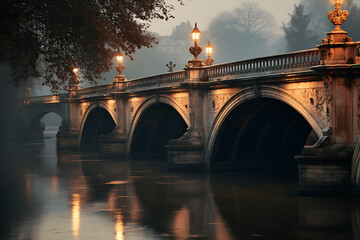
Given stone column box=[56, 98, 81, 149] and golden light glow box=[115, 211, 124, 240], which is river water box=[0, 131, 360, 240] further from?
stone column box=[56, 98, 81, 149]

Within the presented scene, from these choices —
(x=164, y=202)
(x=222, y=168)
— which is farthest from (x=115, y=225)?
(x=222, y=168)

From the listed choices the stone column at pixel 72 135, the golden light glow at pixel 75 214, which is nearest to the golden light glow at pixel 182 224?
the golden light glow at pixel 75 214

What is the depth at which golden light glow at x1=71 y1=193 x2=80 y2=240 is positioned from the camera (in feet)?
58.2

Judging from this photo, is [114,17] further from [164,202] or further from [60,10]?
[164,202]

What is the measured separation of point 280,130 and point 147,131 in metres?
14.2

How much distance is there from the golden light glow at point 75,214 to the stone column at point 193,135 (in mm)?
8727

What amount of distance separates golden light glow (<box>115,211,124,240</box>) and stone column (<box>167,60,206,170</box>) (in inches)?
522

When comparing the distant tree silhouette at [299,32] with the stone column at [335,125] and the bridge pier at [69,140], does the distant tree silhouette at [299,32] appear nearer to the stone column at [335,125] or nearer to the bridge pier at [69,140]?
the bridge pier at [69,140]

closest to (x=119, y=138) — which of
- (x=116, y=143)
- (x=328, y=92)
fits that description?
(x=116, y=143)

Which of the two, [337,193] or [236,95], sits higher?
[236,95]

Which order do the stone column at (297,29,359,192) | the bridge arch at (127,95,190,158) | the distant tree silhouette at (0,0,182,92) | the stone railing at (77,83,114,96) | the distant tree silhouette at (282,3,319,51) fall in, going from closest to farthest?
the distant tree silhouette at (0,0,182,92), the stone column at (297,29,359,192), the bridge arch at (127,95,190,158), the stone railing at (77,83,114,96), the distant tree silhouette at (282,3,319,51)

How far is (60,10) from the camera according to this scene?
19.8 meters

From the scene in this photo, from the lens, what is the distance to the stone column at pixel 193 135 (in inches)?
1356

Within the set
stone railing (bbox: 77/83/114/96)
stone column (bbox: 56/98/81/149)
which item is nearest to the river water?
stone railing (bbox: 77/83/114/96)
